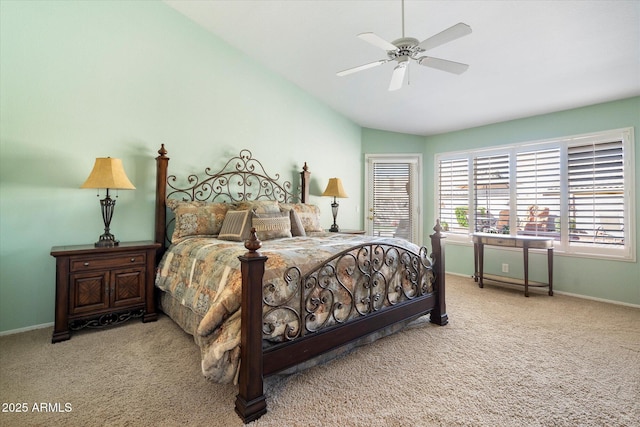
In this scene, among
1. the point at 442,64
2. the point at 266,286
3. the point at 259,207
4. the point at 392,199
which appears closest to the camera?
the point at 266,286

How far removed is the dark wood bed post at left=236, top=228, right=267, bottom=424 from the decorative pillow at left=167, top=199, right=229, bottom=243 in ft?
5.83

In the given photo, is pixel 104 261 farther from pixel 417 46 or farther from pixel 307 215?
pixel 417 46

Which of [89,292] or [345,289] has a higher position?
[345,289]

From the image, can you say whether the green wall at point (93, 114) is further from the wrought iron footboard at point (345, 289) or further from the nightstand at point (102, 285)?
the wrought iron footboard at point (345, 289)

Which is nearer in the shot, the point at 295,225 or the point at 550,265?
the point at 295,225

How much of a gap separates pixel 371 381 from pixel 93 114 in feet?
11.1

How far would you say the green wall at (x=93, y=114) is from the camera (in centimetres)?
261

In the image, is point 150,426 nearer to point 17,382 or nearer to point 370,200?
point 17,382

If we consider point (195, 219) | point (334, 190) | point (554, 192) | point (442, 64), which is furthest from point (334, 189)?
point (554, 192)

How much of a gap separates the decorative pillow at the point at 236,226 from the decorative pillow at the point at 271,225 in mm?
77

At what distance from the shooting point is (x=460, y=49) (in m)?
2.98

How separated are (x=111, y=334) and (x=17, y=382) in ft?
2.42

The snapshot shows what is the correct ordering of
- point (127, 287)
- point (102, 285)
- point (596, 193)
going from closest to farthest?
point (102, 285), point (127, 287), point (596, 193)

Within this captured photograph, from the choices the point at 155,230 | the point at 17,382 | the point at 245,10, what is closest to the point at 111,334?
the point at 17,382
